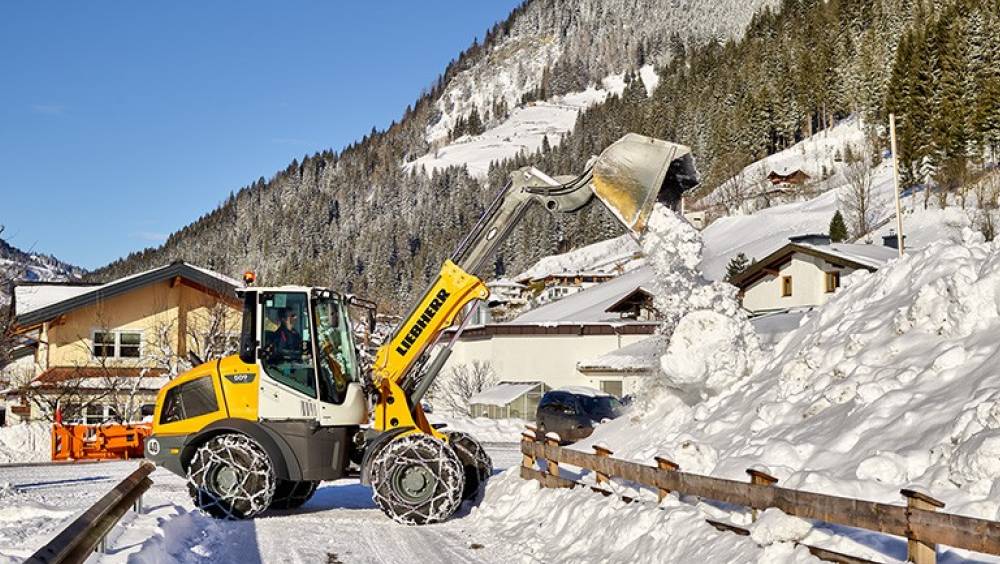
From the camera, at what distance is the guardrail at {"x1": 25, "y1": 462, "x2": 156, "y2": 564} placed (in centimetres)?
621

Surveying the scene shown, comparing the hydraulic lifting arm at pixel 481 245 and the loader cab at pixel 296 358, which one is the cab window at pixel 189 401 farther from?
the hydraulic lifting arm at pixel 481 245

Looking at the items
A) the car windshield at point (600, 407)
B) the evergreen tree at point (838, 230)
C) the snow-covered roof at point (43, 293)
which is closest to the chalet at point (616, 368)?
the car windshield at point (600, 407)

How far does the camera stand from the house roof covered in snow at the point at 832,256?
45.8 m

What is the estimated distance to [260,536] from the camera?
1302cm

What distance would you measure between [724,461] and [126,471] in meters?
14.8

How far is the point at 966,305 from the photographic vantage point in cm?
1282

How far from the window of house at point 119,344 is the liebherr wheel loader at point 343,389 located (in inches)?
1104

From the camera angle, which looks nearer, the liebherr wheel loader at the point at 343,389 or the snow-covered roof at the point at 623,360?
the liebherr wheel loader at the point at 343,389

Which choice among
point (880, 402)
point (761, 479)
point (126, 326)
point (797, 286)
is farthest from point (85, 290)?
point (761, 479)

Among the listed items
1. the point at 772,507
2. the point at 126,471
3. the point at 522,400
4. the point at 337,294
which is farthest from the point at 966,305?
the point at 522,400

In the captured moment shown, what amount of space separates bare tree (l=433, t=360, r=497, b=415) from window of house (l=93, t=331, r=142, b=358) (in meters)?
24.9

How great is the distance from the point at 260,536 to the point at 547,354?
50.6 meters

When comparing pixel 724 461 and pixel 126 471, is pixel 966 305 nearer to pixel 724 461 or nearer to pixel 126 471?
pixel 724 461

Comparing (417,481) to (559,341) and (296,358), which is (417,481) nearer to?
(296,358)
